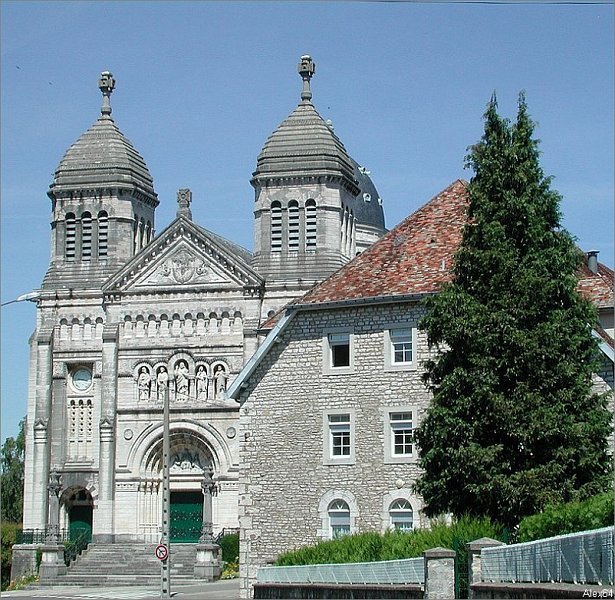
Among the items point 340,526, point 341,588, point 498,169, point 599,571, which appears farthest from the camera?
point 340,526

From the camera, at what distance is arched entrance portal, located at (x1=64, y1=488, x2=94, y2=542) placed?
2525 inches

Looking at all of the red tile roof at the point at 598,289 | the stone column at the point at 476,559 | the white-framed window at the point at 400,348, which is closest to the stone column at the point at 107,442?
the white-framed window at the point at 400,348

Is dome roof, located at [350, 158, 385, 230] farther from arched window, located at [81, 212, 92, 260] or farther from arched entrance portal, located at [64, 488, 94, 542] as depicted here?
arched entrance portal, located at [64, 488, 94, 542]

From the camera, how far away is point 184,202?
66.3m

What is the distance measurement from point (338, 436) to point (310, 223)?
2916 cm

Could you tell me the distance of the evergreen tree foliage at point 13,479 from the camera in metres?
81.6

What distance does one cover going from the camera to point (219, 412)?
63188mm

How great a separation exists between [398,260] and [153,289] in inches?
1132

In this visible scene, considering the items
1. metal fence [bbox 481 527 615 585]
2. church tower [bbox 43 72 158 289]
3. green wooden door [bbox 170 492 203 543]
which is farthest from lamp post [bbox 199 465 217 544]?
metal fence [bbox 481 527 615 585]

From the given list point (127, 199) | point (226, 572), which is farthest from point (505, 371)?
point (127, 199)

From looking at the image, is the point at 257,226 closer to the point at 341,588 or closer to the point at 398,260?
the point at 398,260

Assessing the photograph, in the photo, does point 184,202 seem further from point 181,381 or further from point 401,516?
point 401,516

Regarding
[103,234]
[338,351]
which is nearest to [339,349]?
[338,351]

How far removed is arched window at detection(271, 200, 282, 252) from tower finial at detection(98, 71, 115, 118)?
1152 centimetres
